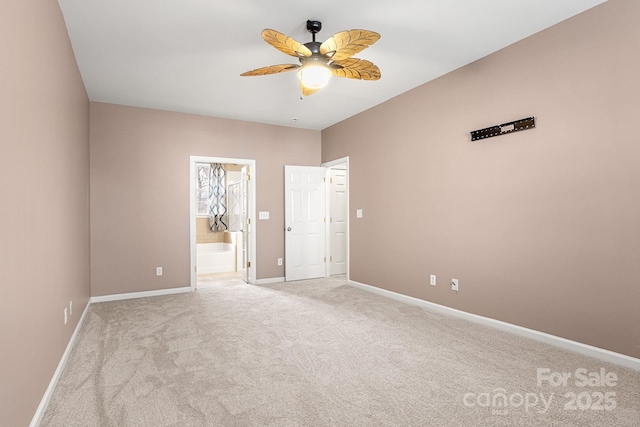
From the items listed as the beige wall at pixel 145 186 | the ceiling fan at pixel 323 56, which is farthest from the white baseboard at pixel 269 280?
the ceiling fan at pixel 323 56

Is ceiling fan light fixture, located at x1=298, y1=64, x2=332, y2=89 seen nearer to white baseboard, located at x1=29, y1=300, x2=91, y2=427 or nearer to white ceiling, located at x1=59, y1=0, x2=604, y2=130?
white ceiling, located at x1=59, y1=0, x2=604, y2=130

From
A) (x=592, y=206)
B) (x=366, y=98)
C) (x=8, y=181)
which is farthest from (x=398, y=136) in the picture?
(x=8, y=181)

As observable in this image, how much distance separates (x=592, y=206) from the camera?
2754 millimetres

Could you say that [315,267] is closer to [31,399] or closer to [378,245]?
[378,245]

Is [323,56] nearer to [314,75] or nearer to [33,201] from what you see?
[314,75]

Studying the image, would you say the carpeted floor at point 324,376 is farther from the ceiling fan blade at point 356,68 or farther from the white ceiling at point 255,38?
the white ceiling at point 255,38

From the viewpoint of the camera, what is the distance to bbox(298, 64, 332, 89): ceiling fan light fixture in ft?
9.14

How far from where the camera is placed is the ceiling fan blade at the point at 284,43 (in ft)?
7.60

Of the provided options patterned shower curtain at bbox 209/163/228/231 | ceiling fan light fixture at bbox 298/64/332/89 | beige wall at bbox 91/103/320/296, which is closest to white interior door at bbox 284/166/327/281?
beige wall at bbox 91/103/320/296

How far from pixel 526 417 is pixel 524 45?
3110 mm

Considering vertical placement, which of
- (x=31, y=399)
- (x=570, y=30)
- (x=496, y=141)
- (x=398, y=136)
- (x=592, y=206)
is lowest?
(x=31, y=399)

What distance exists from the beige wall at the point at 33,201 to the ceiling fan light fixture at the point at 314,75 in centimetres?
177

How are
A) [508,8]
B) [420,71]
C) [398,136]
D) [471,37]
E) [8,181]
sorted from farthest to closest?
[398,136] → [420,71] → [471,37] → [508,8] → [8,181]

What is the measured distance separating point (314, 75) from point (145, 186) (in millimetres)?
3460
